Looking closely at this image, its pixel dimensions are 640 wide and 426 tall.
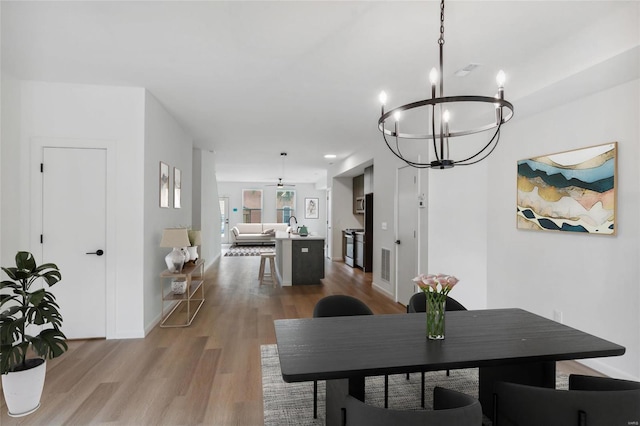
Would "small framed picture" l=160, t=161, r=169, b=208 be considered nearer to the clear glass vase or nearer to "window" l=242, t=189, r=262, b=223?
the clear glass vase

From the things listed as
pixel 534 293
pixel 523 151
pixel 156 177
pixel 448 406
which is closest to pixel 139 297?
pixel 156 177

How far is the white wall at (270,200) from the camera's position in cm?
1374

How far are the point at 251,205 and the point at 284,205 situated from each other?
1.40m

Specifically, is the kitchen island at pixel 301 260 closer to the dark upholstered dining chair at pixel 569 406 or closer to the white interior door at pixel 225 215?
the dark upholstered dining chair at pixel 569 406

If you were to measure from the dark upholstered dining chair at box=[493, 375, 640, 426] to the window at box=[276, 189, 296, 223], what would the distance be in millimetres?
12904

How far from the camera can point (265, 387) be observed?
2566 millimetres

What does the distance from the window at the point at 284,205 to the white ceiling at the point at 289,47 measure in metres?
9.92

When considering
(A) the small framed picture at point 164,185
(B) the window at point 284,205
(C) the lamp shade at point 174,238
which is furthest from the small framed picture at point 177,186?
(B) the window at point 284,205

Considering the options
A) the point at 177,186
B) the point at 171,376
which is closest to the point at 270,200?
the point at 177,186

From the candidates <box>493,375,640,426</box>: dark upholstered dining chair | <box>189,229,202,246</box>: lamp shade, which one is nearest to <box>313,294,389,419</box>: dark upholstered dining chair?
<box>493,375,640,426</box>: dark upholstered dining chair

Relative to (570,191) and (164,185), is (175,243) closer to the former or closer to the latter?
(164,185)

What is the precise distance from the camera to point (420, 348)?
164 cm

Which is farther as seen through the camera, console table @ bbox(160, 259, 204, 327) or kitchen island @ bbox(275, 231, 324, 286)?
kitchen island @ bbox(275, 231, 324, 286)

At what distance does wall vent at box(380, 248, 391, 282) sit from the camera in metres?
5.49
